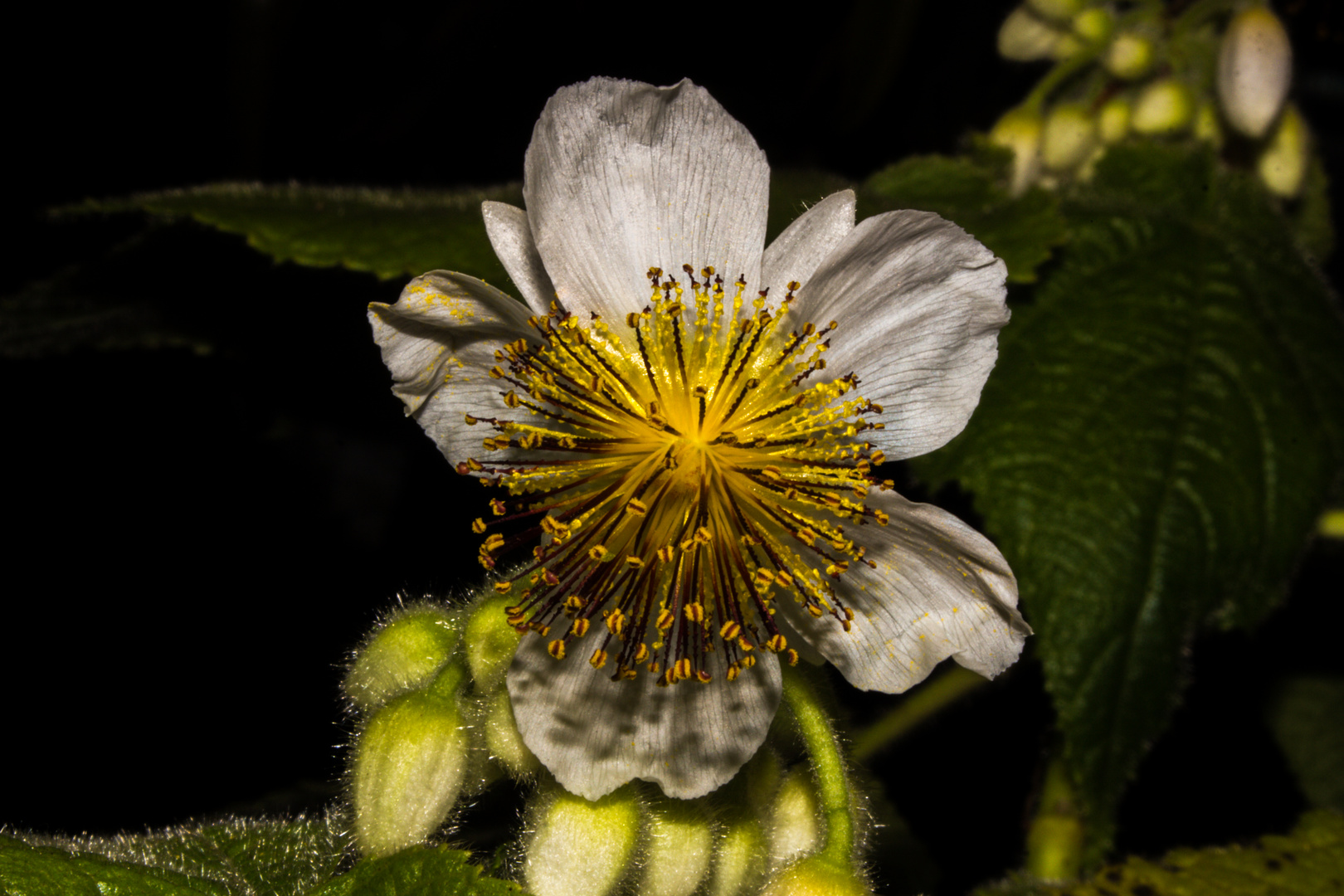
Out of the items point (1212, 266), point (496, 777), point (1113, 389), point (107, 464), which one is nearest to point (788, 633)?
point (496, 777)

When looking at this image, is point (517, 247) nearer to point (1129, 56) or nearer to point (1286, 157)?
point (1129, 56)

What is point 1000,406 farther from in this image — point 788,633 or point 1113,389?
point 788,633

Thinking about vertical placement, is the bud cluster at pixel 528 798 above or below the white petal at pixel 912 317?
below

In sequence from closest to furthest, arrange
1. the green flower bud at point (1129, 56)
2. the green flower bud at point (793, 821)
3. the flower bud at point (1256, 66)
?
the green flower bud at point (793, 821), the flower bud at point (1256, 66), the green flower bud at point (1129, 56)

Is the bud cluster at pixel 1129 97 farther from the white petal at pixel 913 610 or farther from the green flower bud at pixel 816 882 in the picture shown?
the green flower bud at pixel 816 882

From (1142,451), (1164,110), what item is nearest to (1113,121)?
(1164,110)

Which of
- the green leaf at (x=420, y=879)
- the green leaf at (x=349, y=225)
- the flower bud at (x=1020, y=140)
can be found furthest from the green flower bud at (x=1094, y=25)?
the green leaf at (x=420, y=879)

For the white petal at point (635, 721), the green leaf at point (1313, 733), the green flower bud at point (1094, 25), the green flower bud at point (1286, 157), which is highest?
the green flower bud at point (1094, 25)
